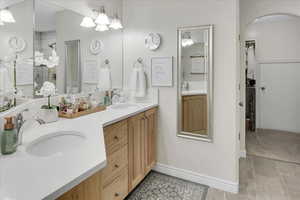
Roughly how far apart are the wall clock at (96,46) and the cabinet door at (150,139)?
0.96 meters

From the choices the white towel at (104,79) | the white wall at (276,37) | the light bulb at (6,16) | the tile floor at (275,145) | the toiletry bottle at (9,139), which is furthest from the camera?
the white wall at (276,37)

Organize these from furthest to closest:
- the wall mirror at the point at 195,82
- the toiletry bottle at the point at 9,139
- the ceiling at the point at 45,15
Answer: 1. the wall mirror at the point at 195,82
2. the ceiling at the point at 45,15
3. the toiletry bottle at the point at 9,139

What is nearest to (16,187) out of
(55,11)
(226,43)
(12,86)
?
(12,86)

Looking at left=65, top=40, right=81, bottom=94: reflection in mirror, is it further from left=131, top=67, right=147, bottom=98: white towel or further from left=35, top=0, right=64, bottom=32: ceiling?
left=131, top=67, right=147, bottom=98: white towel

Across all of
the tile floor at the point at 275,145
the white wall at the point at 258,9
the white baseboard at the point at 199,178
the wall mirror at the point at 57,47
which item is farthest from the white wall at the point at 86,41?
the tile floor at the point at 275,145

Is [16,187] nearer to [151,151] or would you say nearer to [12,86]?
[12,86]

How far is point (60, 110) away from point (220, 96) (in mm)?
1629

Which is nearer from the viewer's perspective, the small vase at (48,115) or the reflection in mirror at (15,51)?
the reflection in mirror at (15,51)

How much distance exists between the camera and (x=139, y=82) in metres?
2.38

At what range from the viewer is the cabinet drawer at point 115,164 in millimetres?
1487

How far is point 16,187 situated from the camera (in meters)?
0.58

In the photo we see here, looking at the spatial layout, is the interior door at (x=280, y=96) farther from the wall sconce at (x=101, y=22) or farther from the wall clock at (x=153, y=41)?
the wall sconce at (x=101, y=22)

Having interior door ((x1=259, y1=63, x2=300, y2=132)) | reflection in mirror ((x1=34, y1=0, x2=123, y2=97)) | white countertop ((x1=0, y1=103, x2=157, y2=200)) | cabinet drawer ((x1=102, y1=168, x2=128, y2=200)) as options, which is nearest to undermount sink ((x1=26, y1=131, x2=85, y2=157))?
white countertop ((x1=0, y1=103, x2=157, y2=200))

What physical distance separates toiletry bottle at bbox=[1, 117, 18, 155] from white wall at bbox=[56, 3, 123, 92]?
0.98 metres
